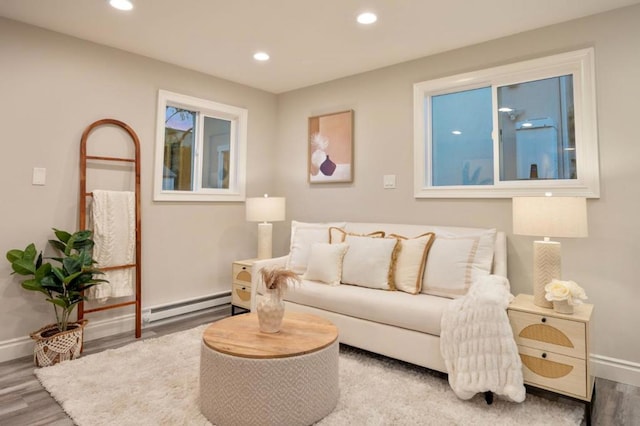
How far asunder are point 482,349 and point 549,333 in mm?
389

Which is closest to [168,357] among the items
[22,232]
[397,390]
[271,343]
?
[271,343]

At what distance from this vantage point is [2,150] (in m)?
2.67

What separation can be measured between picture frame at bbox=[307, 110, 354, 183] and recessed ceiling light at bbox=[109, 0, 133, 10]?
2.10 meters

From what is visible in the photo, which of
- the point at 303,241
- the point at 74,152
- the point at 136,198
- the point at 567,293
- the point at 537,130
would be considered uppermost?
the point at 537,130

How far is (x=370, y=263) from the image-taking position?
2.88m

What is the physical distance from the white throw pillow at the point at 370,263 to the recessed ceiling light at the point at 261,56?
191 cm

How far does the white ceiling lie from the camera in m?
2.52

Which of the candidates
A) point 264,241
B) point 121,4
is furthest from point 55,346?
point 121,4

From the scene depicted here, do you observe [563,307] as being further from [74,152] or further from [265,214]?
[74,152]

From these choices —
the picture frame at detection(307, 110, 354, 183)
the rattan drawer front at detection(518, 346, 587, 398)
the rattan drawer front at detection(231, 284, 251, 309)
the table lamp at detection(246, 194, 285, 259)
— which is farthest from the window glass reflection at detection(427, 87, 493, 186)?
the rattan drawer front at detection(231, 284, 251, 309)

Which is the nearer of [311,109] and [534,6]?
[534,6]

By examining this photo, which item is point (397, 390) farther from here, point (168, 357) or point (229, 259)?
point (229, 259)

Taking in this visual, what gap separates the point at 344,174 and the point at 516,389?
8.21 ft

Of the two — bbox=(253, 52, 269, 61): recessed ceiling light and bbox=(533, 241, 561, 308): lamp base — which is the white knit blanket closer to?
bbox=(533, 241, 561, 308): lamp base
